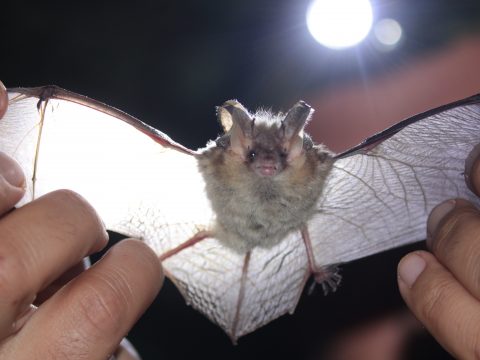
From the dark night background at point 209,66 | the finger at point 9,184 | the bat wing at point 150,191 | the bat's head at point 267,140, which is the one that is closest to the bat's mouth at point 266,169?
the bat's head at point 267,140

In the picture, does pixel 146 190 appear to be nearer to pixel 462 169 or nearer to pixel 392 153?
pixel 392 153

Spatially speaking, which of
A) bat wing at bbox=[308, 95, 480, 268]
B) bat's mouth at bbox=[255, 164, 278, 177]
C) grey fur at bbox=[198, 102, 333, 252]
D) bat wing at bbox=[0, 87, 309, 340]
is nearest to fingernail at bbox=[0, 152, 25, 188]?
bat wing at bbox=[0, 87, 309, 340]

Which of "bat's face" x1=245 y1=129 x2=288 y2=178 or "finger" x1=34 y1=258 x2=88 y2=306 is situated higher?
"bat's face" x1=245 y1=129 x2=288 y2=178

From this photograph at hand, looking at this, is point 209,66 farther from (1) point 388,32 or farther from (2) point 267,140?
(2) point 267,140

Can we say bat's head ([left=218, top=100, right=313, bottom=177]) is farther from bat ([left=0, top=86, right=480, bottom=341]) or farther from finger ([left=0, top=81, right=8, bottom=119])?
finger ([left=0, top=81, right=8, bottom=119])

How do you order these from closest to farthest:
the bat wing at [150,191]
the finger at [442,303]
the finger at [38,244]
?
the finger at [38,244] < the finger at [442,303] < the bat wing at [150,191]

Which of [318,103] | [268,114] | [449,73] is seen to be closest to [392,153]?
[268,114]

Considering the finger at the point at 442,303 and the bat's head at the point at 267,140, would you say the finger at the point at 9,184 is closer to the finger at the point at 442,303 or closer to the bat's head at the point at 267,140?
the bat's head at the point at 267,140
